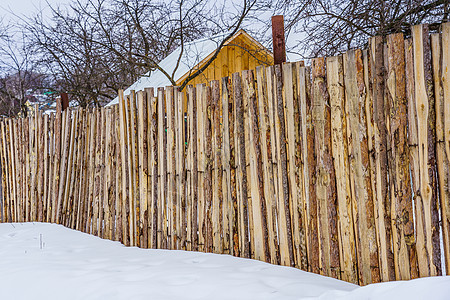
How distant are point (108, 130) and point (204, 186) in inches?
65.7

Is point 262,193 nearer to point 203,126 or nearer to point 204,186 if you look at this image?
point 204,186

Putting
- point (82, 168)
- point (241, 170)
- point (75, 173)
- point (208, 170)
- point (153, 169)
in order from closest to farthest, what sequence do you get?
point (241, 170) → point (208, 170) → point (153, 169) → point (82, 168) → point (75, 173)

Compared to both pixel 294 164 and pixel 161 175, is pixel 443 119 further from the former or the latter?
pixel 161 175

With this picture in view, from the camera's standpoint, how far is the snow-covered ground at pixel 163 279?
2240 mm

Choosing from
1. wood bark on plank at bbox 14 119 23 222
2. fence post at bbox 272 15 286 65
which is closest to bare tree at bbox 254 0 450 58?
fence post at bbox 272 15 286 65

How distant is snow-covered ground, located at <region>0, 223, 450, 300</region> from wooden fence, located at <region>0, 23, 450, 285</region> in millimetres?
204

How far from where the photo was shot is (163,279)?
9.41 ft

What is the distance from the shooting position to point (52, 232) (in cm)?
499

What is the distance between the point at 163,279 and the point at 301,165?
1295 mm

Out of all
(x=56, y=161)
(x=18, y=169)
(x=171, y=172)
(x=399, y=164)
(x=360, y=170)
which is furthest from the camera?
(x=18, y=169)

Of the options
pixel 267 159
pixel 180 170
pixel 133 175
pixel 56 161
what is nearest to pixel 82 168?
pixel 56 161

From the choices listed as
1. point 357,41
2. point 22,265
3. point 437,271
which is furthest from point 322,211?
point 357,41

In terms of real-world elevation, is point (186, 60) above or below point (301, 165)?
above

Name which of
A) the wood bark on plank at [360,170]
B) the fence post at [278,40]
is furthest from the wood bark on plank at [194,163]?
the wood bark on plank at [360,170]
